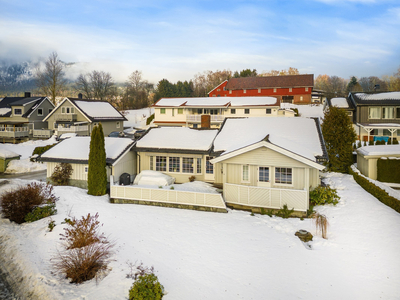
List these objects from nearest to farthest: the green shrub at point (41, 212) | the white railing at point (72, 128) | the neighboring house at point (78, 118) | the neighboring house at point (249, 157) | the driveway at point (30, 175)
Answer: the green shrub at point (41, 212)
the neighboring house at point (249, 157)
the driveway at point (30, 175)
the white railing at point (72, 128)
the neighboring house at point (78, 118)

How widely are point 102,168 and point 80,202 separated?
256 centimetres

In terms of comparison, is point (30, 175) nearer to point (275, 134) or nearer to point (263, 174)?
point (263, 174)

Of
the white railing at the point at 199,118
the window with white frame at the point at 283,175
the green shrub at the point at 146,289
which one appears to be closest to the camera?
the green shrub at the point at 146,289

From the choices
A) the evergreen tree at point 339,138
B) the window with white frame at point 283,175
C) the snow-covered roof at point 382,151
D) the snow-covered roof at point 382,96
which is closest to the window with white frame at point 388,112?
the snow-covered roof at point 382,96

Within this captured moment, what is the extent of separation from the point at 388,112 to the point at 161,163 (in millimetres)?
33385

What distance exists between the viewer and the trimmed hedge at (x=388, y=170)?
1959 centimetres

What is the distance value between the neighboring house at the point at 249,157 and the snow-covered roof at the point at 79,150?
143cm

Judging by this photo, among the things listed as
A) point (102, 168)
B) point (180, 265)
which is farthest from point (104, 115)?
point (180, 265)

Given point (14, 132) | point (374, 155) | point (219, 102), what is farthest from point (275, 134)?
point (14, 132)

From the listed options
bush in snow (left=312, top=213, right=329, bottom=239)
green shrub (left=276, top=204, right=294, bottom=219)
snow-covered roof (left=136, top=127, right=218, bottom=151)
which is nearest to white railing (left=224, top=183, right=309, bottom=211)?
green shrub (left=276, top=204, right=294, bottom=219)

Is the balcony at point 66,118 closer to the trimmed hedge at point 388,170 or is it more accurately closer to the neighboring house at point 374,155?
the neighboring house at point 374,155

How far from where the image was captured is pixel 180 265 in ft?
34.8

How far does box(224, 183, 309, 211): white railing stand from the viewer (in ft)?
50.4

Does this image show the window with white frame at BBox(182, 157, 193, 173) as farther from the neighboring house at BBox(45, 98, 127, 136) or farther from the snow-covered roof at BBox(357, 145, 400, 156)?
the neighboring house at BBox(45, 98, 127, 136)
